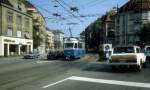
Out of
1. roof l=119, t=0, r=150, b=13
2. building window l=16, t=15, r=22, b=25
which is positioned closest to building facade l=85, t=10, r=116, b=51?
roof l=119, t=0, r=150, b=13

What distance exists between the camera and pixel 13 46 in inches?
2977

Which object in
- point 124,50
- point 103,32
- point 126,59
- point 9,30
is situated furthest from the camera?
point 103,32

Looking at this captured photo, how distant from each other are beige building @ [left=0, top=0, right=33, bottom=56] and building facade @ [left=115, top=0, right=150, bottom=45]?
80.9 ft

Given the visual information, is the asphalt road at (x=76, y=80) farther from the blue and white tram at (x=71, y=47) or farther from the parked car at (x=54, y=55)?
the parked car at (x=54, y=55)

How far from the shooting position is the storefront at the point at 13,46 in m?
67.8

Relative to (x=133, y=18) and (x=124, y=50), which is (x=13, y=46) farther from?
(x=124, y=50)

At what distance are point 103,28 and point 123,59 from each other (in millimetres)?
107633

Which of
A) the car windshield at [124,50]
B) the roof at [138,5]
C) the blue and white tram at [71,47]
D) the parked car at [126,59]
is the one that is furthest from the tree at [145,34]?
the parked car at [126,59]

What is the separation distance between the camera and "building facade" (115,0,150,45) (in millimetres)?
86062

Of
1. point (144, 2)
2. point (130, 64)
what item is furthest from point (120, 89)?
point (144, 2)

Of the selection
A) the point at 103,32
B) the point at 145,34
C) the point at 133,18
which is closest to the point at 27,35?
the point at 133,18

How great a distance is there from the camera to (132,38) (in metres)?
89.0

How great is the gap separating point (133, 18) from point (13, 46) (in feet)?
107

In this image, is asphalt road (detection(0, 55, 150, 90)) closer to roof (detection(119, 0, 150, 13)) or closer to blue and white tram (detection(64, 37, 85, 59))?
blue and white tram (detection(64, 37, 85, 59))
